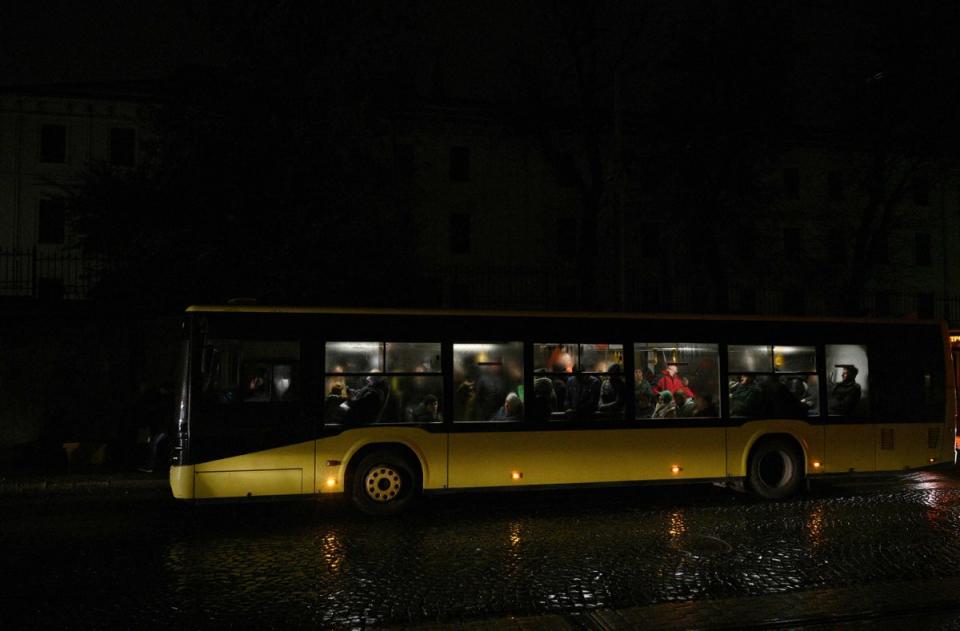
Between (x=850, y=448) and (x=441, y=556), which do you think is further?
(x=850, y=448)

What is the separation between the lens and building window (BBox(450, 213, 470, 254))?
3195 cm

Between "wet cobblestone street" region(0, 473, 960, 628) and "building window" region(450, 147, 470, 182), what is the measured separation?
71.2 ft

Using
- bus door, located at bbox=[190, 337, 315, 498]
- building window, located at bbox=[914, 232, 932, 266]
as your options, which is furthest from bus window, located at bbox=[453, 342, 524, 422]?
building window, located at bbox=[914, 232, 932, 266]

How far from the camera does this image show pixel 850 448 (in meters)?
11.9

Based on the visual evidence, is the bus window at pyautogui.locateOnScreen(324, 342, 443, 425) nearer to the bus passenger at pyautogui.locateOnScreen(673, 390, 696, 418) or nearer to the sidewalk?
the bus passenger at pyautogui.locateOnScreen(673, 390, 696, 418)

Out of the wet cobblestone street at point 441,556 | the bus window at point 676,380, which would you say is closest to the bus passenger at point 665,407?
the bus window at point 676,380

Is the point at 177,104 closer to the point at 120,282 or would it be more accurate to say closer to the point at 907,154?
the point at 120,282

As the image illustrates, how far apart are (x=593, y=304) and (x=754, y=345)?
1545 cm

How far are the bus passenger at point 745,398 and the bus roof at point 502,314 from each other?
98 cm

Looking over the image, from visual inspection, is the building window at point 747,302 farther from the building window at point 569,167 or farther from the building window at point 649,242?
the building window at point 569,167

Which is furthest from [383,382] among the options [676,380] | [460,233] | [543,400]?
[460,233]

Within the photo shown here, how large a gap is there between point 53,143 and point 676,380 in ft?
95.7

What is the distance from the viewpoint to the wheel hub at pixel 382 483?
1012 centimetres

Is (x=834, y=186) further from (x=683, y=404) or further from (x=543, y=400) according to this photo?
(x=543, y=400)
